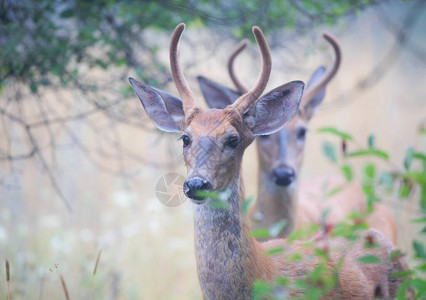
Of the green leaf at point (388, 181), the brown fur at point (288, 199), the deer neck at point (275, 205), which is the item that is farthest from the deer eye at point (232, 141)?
the deer neck at point (275, 205)

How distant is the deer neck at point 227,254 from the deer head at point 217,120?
20cm

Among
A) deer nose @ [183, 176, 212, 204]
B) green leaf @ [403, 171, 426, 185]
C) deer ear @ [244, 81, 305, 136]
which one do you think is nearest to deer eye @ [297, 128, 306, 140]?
deer ear @ [244, 81, 305, 136]

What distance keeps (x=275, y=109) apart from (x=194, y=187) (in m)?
0.95

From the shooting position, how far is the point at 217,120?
11.9 ft

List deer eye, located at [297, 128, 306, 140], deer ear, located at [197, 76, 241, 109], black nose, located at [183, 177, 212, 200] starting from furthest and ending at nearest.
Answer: deer eye, located at [297, 128, 306, 140] < deer ear, located at [197, 76, 241, 109] < black nose, located at [183, 177, 212, 200]

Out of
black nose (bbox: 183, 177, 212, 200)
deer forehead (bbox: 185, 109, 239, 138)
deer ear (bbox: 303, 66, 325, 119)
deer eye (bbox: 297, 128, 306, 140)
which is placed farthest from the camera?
deer ear (bbox: 303, 66, 325, 119)

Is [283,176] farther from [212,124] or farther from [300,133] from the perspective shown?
[212,124]

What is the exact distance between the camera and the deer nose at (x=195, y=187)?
322 centimetres

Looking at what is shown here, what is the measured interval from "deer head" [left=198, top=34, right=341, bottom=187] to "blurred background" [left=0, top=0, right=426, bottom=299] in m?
0.30

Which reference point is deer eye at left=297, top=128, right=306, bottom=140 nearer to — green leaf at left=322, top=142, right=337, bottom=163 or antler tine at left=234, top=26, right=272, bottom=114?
antler tine at left=234, top=26, right=272, bottom=114

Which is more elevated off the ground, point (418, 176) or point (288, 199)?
point (288, 199)

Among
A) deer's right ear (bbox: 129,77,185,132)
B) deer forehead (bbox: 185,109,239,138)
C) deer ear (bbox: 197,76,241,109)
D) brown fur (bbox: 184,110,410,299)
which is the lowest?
brown fur (bbox: 184,110,410,299)

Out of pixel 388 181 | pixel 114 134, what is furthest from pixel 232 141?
pixel 114 134

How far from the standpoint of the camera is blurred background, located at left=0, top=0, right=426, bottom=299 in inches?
210
